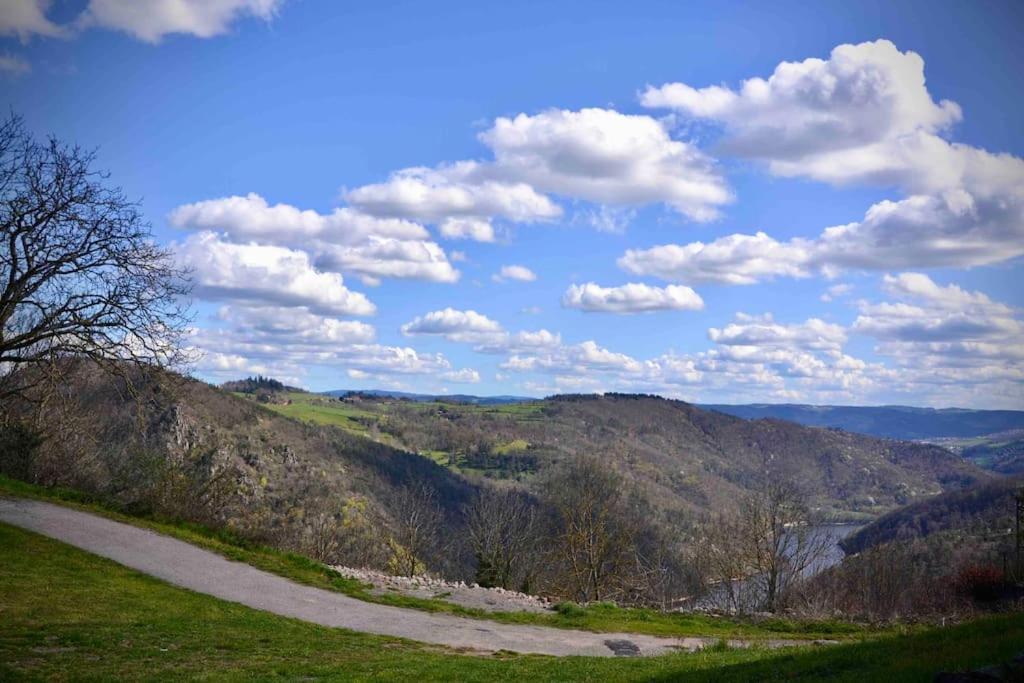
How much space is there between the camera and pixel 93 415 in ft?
135

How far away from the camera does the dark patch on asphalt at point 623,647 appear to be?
18775mm

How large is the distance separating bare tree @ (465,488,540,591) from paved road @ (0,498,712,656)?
53.0 feet

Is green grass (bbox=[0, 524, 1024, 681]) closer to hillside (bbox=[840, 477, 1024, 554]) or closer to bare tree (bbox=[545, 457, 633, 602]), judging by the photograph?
bare tree (bbox=[545, 457, 633, 602])

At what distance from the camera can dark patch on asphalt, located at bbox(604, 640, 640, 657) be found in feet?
61.6

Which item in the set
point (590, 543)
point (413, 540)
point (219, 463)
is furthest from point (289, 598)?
point (219, 463)

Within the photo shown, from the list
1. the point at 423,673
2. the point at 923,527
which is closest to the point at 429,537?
the point at 423,673

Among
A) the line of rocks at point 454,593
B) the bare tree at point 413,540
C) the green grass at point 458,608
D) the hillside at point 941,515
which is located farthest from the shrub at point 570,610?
the hillside at point 941,515

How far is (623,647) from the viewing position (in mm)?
19562

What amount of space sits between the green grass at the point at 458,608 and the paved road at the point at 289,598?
762 millimetres

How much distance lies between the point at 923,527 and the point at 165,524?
128 meters

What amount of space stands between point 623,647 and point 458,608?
6.02 metres

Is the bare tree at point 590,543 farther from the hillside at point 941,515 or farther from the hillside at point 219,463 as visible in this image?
the hillside at point 941,515

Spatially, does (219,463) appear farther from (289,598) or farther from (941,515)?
(941,515)

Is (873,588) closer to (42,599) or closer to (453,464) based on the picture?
(42,599)
